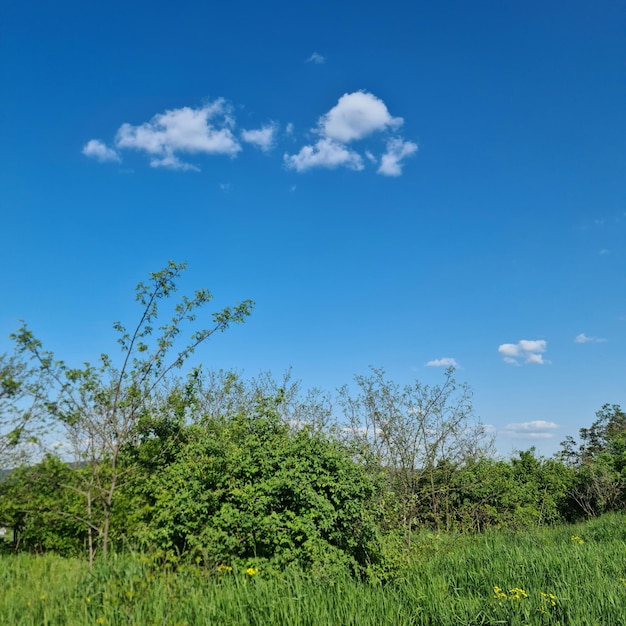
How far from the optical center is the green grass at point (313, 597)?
16.4 feet

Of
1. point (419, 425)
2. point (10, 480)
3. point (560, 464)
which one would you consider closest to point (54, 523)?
point (10, 480)

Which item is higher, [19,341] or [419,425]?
[19,341]

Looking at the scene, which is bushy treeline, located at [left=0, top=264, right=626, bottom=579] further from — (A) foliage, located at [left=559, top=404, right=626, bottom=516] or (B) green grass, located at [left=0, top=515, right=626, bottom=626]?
(A) foliage, located at [left=559, top=404, right=626, bottom=516]

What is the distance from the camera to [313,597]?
5426 mm

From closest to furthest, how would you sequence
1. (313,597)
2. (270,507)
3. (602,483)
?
(313,597), (270,507), (602,483)

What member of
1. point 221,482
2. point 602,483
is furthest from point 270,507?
point 602,483

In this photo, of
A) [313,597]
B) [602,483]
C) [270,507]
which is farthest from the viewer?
[602,483]

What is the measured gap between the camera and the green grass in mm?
5012

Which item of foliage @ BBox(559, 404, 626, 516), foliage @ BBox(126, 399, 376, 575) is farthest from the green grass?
foliage @ BBox(559, 404, 626, 516)

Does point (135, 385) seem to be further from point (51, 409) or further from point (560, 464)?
point (560, 464)

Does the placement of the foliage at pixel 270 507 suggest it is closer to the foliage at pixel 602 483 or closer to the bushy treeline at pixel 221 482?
the bushy treeline at pixel 221 482

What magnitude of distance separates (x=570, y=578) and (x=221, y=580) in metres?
4.14

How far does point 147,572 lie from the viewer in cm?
580

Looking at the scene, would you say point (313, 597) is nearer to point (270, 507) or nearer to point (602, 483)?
point (270, 507)
